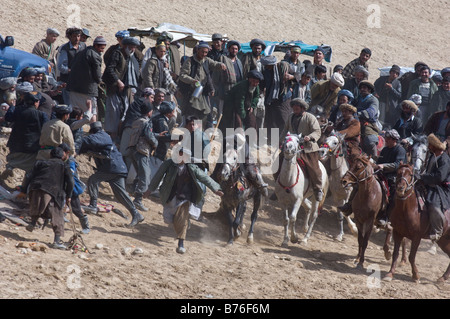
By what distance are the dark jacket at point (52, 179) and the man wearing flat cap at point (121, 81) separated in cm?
372

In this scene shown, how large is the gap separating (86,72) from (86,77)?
0.10m

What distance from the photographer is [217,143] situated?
1762 cm

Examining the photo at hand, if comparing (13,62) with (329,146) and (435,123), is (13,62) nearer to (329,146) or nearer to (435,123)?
(329,146)

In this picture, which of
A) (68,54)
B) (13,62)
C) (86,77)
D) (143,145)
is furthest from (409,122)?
(13,62)

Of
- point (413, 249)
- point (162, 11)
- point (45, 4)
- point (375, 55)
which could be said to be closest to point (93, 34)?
point (45, 4)

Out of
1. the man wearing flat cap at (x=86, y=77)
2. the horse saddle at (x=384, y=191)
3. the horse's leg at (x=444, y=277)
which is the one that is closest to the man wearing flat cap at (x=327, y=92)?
the horse saddle at (x=384, y=191)

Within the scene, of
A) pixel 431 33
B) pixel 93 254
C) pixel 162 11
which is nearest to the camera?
pixel 93 254

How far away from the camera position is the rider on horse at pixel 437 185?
39.2ft

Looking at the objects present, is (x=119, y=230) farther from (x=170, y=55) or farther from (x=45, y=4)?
(x=45, y=4)

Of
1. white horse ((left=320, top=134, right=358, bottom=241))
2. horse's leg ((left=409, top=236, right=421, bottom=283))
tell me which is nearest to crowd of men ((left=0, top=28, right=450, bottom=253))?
white horse ((left=320, top=134, right=358, bottom=241))

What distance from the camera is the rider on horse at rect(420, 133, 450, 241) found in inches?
471

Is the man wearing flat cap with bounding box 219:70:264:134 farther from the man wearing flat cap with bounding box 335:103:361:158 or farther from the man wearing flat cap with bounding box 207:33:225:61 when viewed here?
the man wearing flat cap with bounding box 335:103:361:158

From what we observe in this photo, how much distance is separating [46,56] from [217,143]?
461 cm

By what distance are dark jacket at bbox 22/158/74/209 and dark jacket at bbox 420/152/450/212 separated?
589 centimetres
